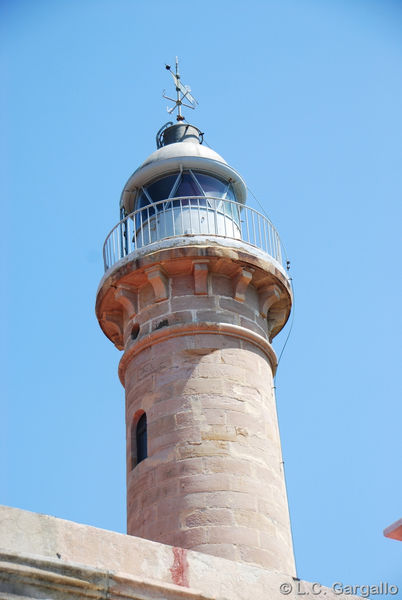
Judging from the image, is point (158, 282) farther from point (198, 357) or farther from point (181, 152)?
point (181, 152)

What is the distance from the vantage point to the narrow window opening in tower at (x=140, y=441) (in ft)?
32.7

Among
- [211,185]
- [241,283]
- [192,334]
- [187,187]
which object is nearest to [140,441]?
[192,334]

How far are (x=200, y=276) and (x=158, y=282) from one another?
442mm

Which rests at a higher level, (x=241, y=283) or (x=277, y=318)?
(x=277, y=318)

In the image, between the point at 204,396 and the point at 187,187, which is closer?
the point at 204,396

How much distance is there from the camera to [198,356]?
33.0ft

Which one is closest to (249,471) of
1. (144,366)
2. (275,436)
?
(275,436)

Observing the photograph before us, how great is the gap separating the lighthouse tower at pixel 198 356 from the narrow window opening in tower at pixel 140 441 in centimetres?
2

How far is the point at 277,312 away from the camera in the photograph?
1148cm

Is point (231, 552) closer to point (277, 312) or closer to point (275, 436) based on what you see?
point (275, 436)

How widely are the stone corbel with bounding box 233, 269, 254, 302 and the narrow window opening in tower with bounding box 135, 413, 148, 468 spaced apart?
1.63m

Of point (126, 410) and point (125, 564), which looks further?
point (126, 410)

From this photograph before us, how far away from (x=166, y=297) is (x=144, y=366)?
77 cm

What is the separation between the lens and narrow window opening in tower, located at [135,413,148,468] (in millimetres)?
9977
